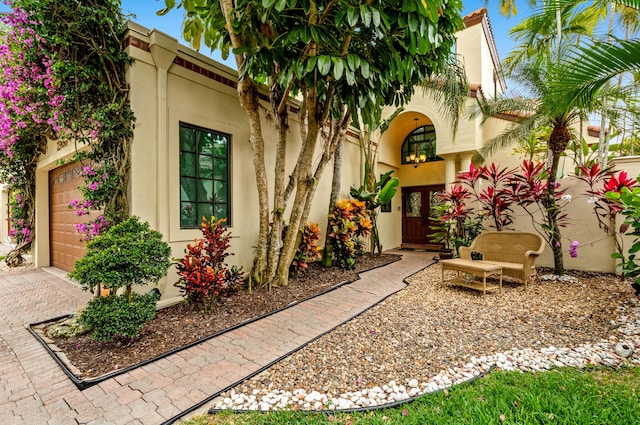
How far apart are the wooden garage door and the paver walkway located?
208 cm

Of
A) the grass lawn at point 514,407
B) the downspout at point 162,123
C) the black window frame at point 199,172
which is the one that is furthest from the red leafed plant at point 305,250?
the grass lawn at point 514,407

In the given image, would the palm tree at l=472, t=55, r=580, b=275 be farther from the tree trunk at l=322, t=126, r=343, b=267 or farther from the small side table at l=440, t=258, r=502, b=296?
the tree trunk at l=322, t=126, r=343, b=267

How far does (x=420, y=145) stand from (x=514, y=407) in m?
10.6

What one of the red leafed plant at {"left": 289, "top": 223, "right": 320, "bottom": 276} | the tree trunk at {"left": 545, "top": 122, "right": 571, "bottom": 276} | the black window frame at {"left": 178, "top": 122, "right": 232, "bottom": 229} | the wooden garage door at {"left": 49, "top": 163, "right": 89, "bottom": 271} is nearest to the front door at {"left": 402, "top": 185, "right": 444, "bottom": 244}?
the tree trunk at {"left": 545, "top": 122, "right": 571, "bottom": 276}

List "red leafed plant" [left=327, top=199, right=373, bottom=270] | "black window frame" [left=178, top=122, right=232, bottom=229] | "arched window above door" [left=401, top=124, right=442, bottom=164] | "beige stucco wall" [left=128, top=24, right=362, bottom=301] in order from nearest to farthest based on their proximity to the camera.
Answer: "beige stucco wall" [left=128, top=24, right=362, bottom=301]
"black window frame" [left=178, top=122, right=232, bottom=229]
"red leafed plant" [left=327, top=199, right=373, bottom=270]
"arched window above door" [left=401, top=124, right=442, bottom=164]

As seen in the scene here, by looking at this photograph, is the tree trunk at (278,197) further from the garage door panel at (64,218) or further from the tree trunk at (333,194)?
the garage door panel at (64,218)

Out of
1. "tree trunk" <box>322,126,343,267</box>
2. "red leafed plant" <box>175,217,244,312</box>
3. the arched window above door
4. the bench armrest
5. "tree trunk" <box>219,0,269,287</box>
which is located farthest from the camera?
the arched window above door

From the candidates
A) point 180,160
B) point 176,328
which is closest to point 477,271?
point 176,328

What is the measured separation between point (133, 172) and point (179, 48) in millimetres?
2181

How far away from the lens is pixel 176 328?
12.4 feet

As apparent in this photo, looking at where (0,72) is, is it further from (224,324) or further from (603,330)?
(603,330)

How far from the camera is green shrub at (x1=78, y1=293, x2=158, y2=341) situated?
3.16 m

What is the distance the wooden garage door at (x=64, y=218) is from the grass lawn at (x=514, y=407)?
6604mm

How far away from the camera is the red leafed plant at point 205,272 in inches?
159
